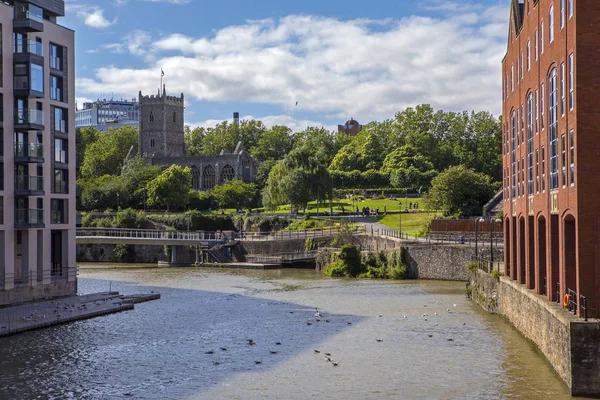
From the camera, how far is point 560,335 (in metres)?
24.8

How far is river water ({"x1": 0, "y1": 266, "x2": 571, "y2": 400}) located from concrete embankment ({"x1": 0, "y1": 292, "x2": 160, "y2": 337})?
67 centimetres

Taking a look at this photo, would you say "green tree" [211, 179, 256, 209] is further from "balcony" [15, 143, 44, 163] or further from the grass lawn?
"balcony" [15, 143, 44, 163]

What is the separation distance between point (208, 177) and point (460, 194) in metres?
78.0

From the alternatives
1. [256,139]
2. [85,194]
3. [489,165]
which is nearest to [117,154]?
[256,139]

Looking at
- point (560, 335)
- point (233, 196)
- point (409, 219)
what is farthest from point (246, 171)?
point (560, 335)

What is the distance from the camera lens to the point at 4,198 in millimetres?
42844

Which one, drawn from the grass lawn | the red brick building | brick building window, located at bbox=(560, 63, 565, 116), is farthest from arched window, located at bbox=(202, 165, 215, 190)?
brick building window, located at bbox=(560, 63, 565, 116)

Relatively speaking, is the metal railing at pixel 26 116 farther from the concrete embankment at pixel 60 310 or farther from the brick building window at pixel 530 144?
the brick building window at pixel 530 144

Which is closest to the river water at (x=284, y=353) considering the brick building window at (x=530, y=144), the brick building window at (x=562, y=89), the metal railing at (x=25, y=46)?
the brick building window at (x=530, y=144)

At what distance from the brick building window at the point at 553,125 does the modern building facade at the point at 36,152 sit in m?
27.3

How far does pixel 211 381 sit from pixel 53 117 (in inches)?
1027

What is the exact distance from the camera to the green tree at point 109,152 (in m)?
160

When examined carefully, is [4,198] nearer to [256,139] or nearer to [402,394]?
[402,394]

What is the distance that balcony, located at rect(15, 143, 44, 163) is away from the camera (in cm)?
4398
